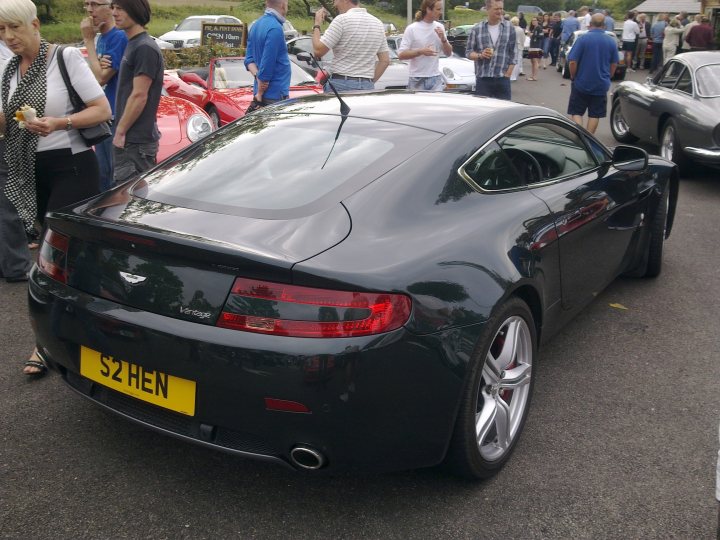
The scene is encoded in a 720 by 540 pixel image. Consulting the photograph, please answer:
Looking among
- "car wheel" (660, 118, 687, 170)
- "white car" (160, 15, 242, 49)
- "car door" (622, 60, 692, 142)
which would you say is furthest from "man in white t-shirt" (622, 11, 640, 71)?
"car wheel" (660, 118, 687, 170)

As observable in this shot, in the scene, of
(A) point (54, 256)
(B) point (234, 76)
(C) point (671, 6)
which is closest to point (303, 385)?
(A) point (54, 256)

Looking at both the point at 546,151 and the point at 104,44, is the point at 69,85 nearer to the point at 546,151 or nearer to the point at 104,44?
the point at 104,44

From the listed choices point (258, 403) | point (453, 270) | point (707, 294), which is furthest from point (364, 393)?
point (707, 294)

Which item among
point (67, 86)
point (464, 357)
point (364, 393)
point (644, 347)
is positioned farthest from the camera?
point (644, 347)

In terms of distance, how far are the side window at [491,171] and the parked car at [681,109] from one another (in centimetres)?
519

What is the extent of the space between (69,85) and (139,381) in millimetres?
1947

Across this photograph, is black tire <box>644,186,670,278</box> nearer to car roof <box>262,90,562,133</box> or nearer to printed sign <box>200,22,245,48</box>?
car roof <box>262,90,562,133</box>

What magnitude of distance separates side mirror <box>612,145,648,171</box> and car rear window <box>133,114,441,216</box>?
156 centimetres

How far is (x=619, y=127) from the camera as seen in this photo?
415 inches

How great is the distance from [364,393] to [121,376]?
0.87 metres

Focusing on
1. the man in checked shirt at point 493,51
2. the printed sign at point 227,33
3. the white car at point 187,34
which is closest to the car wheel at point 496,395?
the man in checked shirt at point 493,51

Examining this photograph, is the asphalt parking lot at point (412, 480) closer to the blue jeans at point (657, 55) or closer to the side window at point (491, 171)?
the side window at point (491, 171)

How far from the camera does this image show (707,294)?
15.7 feet

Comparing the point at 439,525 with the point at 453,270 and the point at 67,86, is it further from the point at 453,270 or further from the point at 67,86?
the point at 67,86
